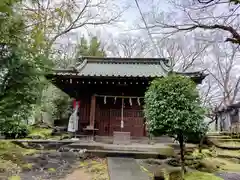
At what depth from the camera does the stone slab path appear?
15.8 feet

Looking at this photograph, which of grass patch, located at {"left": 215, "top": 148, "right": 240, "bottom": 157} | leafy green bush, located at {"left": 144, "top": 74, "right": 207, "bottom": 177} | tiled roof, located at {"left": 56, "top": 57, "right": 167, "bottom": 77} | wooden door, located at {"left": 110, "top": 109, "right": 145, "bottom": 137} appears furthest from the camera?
tiled roof, located at {"left": 56, "top": 57, "right": 167, "bottom": 77}

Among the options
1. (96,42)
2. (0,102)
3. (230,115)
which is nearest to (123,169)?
(0,102)

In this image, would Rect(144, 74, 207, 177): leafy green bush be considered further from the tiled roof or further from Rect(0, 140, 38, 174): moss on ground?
the tiled roof

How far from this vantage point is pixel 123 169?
5469mm

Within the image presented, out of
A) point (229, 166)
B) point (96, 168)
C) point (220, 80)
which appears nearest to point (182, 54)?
point (220, 80)

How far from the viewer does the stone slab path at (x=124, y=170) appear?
481 centimetres

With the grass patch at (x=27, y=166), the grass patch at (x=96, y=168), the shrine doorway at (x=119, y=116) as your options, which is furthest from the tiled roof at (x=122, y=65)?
the grass patch at (x=27, y=166)

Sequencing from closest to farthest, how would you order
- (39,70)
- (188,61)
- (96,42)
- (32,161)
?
(39,70), (32,161), (96,42), (188,61)

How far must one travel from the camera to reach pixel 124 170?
5371 mm

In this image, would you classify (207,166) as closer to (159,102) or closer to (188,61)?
(159,102)

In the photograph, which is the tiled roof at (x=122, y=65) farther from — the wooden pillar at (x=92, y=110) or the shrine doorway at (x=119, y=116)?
the wooden pillar at (x=92, y=110)

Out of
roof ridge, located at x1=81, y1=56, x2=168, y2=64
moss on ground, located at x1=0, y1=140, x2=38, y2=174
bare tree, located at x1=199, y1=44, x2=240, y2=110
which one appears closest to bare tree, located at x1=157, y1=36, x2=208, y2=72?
bare tree, located at x1=199, y1=44, x2=240, y2=110

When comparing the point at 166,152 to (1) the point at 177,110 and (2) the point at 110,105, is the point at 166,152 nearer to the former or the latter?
(1) the point at 177,110

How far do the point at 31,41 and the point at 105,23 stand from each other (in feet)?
42.2
